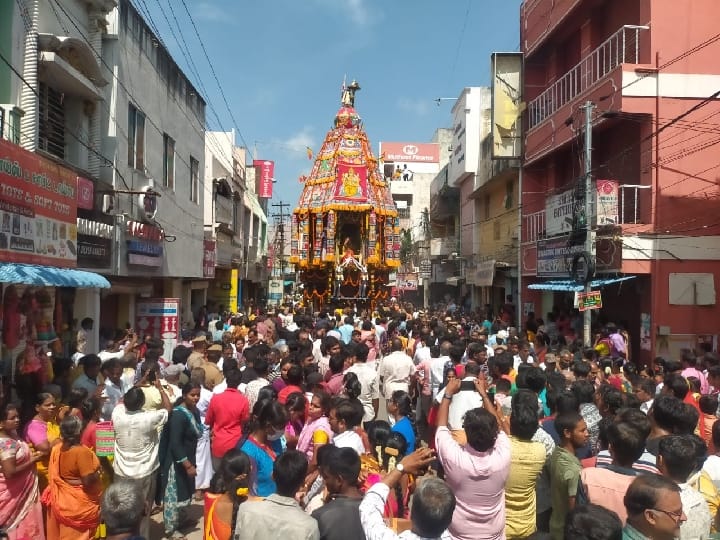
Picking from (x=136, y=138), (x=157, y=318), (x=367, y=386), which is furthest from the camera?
(x=136, y=138)

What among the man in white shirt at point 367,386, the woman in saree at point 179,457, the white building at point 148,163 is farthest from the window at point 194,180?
the woman in saree at point 179,457

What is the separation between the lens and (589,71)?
15.5m

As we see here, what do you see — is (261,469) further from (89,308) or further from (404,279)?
(404,279)

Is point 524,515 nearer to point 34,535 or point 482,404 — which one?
point 482,404

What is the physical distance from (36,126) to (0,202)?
2.44 meters

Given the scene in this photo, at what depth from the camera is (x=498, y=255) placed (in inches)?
968

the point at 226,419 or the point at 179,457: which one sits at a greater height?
the point at 226,419

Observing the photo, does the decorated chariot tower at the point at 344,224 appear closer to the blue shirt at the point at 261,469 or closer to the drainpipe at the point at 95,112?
the drainpipe at the point at 95,112

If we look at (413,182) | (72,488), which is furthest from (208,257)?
(413,182)

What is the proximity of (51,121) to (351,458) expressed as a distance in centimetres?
925

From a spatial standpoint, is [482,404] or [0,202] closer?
[482,404]

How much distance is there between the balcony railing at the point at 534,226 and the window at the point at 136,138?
10725mm

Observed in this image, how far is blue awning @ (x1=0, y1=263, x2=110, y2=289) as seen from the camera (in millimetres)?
7281

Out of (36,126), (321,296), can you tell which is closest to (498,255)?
(321,296)
